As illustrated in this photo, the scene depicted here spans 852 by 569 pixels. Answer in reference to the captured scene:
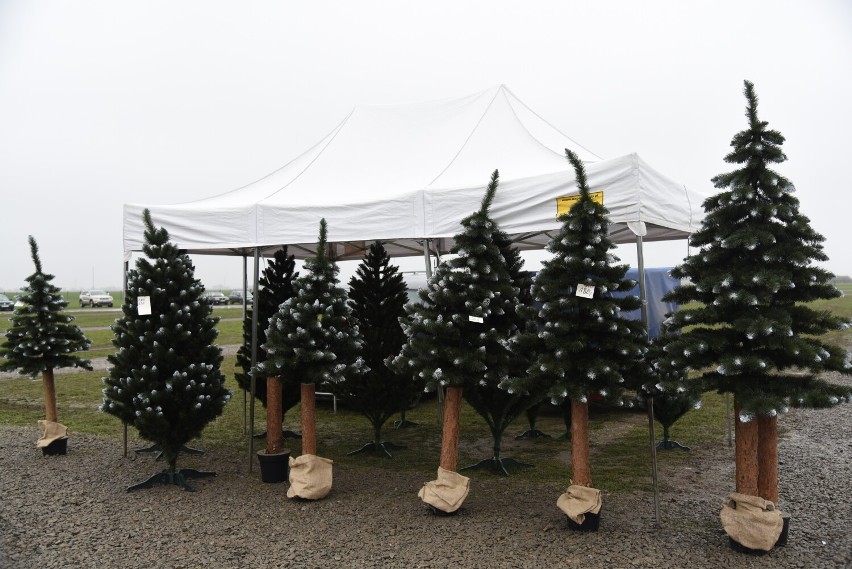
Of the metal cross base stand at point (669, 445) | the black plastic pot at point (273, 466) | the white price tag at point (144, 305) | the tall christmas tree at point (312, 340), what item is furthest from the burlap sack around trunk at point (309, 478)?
the metal cross base stand at point (669, 445)

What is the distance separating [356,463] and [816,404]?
4540 mm

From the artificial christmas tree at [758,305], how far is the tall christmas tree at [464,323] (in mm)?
1386

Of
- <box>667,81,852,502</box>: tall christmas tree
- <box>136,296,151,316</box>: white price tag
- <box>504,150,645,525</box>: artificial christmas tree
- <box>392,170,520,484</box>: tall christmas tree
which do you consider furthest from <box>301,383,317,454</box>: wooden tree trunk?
<box>667,81,852,502</box>: tall christmas tree

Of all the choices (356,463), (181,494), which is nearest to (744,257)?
(356,463)

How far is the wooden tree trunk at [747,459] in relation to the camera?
4.04 m

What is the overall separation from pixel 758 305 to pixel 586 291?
3.60 feet

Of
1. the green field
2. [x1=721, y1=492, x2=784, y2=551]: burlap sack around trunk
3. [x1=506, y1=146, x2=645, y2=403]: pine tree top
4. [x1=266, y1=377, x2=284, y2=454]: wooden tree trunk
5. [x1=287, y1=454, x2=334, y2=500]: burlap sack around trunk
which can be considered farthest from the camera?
the green field

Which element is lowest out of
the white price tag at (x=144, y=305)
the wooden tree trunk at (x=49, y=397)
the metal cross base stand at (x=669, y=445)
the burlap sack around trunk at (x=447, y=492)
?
the metal cross base stand at (x=669, y=445)

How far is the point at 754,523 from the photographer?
3957 mm

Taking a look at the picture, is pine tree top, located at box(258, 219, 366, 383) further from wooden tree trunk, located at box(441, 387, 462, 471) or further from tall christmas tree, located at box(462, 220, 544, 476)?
tall christmas tree, located at box(462, 220, 544, 476)

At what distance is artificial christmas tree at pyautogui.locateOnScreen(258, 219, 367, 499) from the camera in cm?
534

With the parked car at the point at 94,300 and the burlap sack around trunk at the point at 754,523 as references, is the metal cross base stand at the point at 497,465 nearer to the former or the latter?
the burlap sack around trunk at the point at 754,523

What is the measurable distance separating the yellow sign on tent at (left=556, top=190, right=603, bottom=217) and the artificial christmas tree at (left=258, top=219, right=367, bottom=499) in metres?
2.14

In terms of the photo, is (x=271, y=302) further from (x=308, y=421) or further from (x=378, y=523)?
(x=378, y=523)
